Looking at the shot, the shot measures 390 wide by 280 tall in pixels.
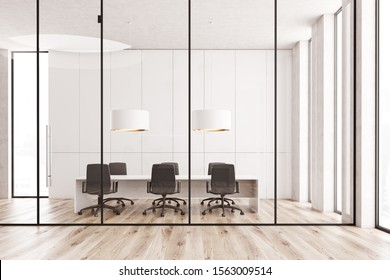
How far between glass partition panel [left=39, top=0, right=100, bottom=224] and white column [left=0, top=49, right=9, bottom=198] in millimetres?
658

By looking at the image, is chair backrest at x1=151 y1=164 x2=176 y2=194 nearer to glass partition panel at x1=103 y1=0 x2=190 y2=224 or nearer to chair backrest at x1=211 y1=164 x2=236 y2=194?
glass partition panel at x1=103 y1=0 x2=190 y2=224

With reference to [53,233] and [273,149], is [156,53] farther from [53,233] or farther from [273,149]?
[53,233]

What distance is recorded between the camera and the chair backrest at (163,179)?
4723mm

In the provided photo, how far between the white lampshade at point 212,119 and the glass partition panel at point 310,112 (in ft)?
2.74

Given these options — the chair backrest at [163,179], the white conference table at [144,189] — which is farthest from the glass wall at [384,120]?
the chair backrest at [163,179]

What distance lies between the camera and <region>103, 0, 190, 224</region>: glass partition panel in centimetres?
468

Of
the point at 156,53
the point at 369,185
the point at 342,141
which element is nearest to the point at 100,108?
the point at 156,53

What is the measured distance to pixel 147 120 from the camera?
185 inches

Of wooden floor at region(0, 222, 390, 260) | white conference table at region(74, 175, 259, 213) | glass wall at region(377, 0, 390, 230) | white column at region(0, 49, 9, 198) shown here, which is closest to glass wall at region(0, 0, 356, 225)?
white conference table at region(74, 175, 259, 213)

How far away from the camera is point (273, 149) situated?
467 cm

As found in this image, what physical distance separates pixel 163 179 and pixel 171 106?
1.20 metres

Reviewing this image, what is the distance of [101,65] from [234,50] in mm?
2170

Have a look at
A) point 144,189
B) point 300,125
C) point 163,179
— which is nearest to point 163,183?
point 163,179

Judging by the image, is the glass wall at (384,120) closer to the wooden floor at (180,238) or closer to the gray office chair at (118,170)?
the wooden floor at (180,238)
